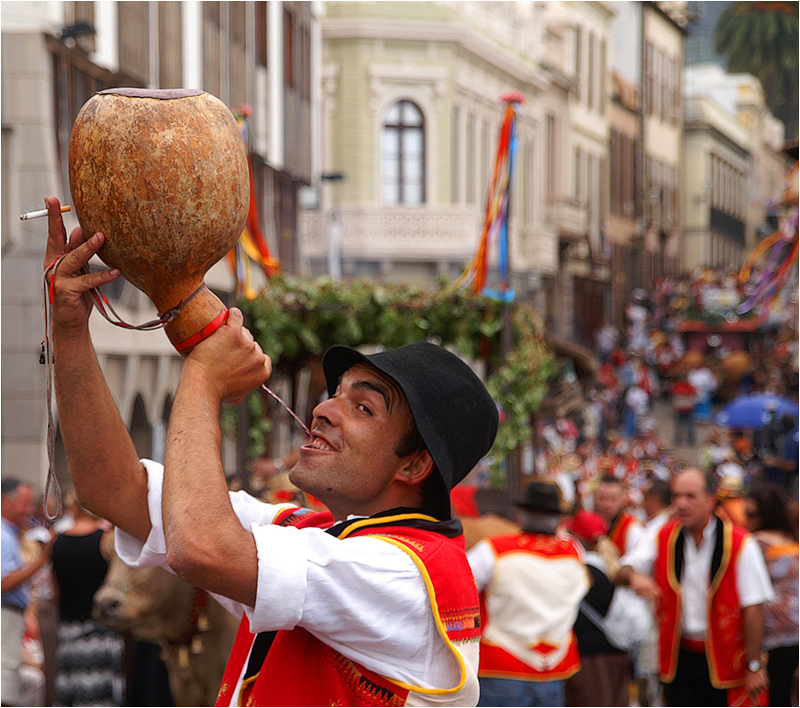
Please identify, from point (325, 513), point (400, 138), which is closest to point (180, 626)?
point (325, 513)

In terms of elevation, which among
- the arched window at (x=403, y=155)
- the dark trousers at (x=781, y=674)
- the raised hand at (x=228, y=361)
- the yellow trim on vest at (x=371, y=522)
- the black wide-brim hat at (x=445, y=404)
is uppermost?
the arched window at (x=403, y=155)

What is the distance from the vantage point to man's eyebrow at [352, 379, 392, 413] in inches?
96.3

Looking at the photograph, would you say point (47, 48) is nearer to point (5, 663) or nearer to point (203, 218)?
point (5, 663)

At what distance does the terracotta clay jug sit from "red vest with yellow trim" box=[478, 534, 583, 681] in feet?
11.7

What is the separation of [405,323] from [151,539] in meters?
6.14

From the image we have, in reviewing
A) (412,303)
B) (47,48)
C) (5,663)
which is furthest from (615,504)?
(47,48)

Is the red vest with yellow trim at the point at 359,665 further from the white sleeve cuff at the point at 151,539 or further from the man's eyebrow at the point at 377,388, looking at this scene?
the white sleeve cuff at the point at 151,539

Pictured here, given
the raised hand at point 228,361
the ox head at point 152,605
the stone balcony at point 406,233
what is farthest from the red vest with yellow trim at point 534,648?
the stone balcony at point 406,233

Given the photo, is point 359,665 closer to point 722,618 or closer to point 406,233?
point 722,618

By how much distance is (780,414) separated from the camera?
17.1 meters

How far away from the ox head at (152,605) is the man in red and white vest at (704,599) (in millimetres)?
2350

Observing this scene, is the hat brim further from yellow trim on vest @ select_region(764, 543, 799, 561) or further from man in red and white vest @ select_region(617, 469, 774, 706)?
yellow trim on vest @ select_region(764, 543, 799, 561)

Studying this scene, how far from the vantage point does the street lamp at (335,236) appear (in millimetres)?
22369

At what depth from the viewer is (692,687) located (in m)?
5.73
